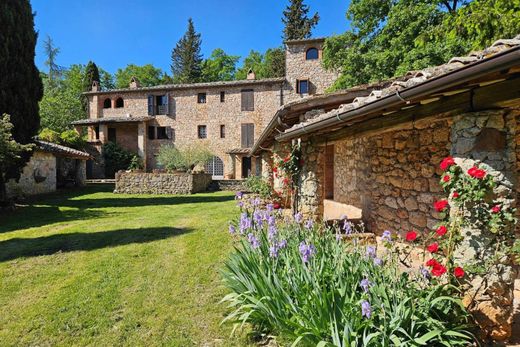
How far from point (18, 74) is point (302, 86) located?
724 inches

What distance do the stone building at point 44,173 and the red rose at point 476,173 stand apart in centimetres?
1541

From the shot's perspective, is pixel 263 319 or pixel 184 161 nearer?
pixel 263 319

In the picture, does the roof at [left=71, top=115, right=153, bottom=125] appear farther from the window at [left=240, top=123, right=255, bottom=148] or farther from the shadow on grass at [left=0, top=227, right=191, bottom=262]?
the shadow on grass at [left=0, top=227, right=191, bottom=262]

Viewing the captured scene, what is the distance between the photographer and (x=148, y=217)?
940 cm

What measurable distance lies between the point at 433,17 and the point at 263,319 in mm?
16447

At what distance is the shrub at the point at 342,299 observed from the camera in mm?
2188

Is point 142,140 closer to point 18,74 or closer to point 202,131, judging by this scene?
point 202,131

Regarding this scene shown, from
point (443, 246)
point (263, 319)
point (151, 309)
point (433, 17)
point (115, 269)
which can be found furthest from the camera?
point (433, 17)

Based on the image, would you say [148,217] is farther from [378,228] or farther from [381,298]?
[381,298]

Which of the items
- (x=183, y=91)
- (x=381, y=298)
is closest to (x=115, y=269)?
(x=381, y=298)

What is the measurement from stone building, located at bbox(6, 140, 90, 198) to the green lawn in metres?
5.96

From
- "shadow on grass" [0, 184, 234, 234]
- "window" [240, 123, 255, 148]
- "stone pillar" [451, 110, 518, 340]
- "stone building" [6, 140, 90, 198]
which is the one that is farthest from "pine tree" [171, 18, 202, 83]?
"stone pillar" [451, 110, 518, 340]

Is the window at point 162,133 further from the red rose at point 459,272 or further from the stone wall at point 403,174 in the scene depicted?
the red rose at point 459,272

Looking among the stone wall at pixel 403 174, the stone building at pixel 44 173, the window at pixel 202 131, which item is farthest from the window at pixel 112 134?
the stone wall at pixel 403 174
